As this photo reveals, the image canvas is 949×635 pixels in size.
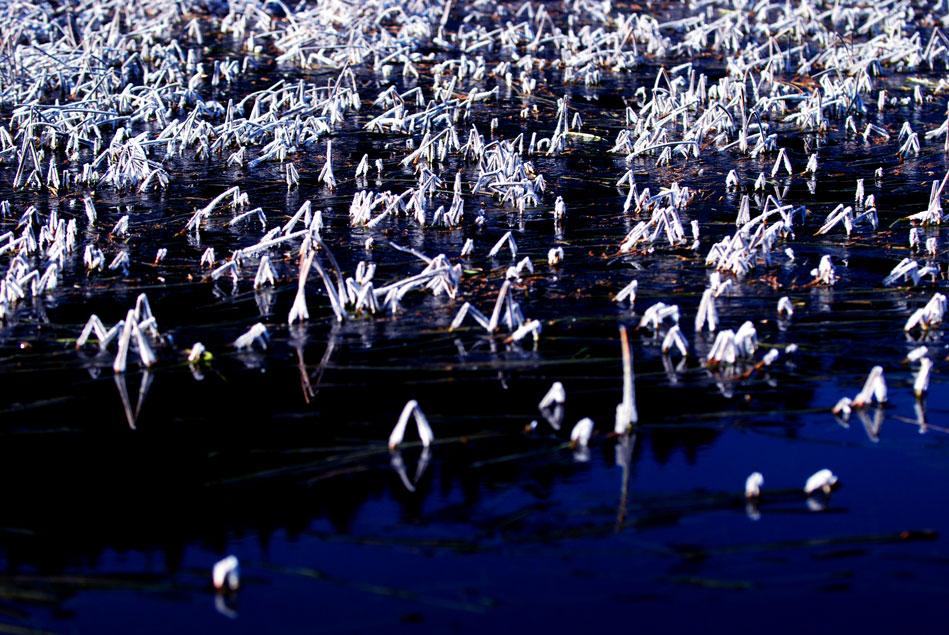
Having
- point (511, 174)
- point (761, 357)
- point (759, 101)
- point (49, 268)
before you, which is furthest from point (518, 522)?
point (759, 101)

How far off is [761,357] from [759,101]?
5834 millimetres

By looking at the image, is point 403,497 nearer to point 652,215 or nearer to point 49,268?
point 49,268

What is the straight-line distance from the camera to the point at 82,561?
12.3ft

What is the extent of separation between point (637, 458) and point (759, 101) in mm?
6914

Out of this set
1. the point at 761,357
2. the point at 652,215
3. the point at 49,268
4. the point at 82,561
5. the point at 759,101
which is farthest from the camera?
the point at 759,101

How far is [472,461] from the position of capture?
442cm

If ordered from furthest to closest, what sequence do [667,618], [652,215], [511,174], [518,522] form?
1. [511,174]
2. [652,215]
3. [518,522]
4. [667,618]

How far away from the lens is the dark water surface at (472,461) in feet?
11.7

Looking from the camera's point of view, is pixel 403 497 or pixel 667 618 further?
pixel 403 497

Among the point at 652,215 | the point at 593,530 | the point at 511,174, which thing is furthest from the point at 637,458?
the point at 511,174

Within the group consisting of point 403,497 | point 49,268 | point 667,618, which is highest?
point 49,268

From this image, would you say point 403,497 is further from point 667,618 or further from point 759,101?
point 759,101

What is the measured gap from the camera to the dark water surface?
11.7 ft

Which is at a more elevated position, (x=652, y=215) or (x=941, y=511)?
(x=652, y=215)
